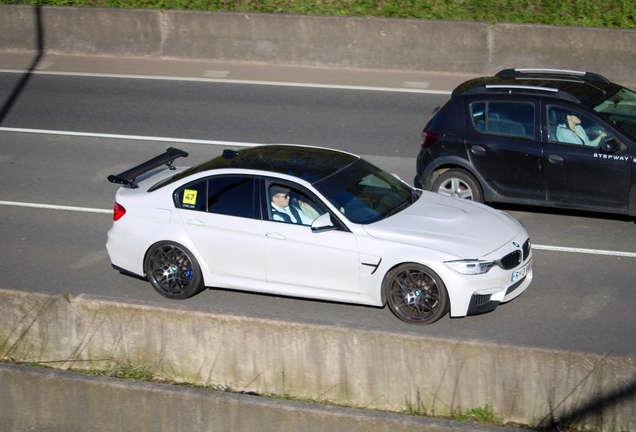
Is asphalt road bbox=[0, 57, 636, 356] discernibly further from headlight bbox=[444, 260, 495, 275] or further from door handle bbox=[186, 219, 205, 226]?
door handle bbox=[186, 219, 205, 226]

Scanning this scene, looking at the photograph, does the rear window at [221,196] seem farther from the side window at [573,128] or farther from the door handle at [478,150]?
the side window at [573,128]

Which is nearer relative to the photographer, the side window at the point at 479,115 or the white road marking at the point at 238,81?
the side window at the point at 479,115

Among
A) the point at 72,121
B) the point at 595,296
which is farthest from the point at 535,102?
the point at 72,121

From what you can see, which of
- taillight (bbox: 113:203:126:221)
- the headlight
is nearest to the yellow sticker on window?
taillight (bbox: 113:203:126:221)

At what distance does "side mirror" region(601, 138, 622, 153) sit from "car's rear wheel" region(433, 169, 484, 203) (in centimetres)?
175

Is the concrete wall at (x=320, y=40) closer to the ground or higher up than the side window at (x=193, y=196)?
higher up

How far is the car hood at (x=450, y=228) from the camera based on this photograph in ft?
22.1

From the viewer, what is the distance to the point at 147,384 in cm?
554

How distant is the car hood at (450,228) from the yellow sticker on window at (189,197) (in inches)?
78.3

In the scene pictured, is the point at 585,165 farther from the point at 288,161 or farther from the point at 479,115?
the point at 288,161

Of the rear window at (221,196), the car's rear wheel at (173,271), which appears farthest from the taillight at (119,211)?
the rear window at (221,196)

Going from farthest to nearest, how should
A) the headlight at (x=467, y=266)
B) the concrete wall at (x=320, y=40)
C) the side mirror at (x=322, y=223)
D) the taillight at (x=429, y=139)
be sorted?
the concrete wall at (x=320, y=40)
the taillight at (x=429, y=139)
the side mirror at (x=322, y=223)
the headlight at (x=467, y=266)

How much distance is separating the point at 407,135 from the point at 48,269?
23.2 ft

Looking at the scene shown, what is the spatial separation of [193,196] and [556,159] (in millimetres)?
4811
